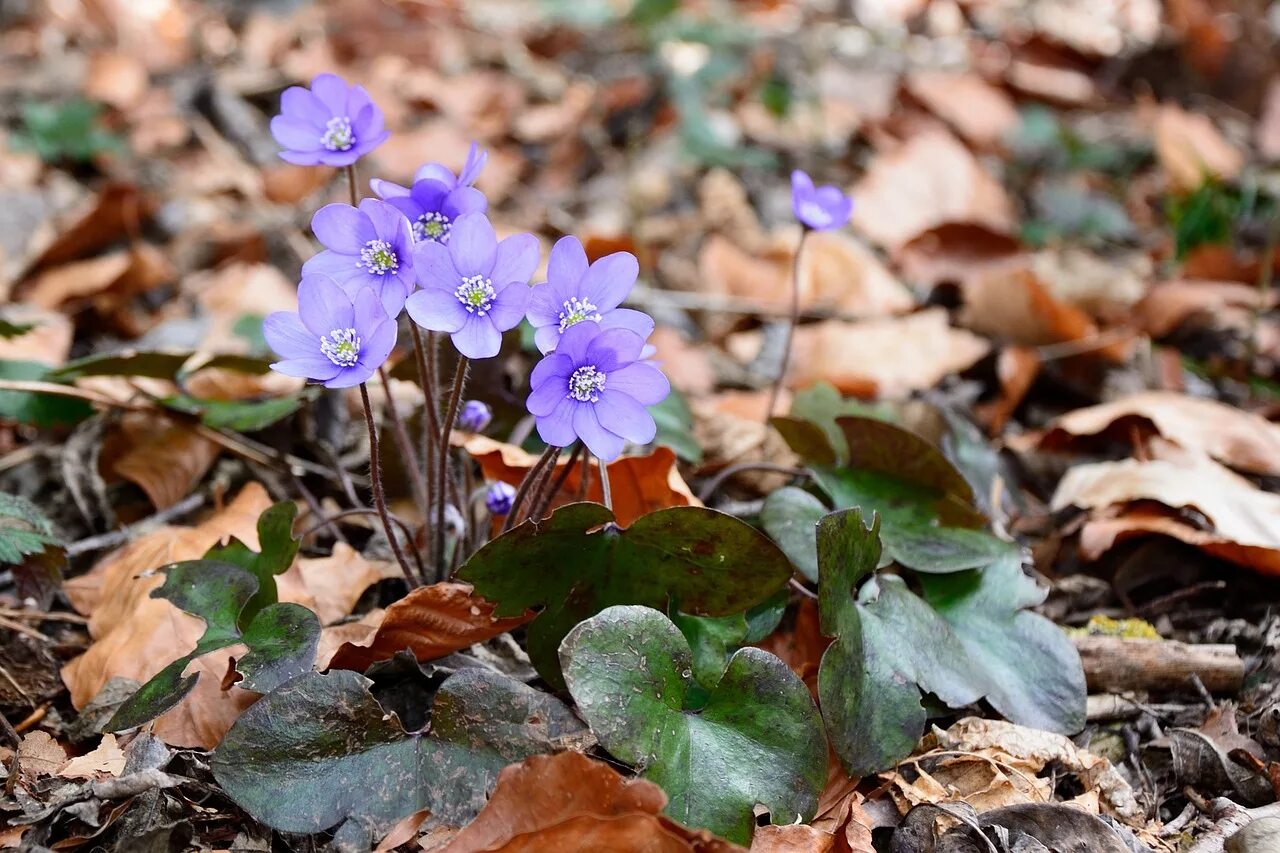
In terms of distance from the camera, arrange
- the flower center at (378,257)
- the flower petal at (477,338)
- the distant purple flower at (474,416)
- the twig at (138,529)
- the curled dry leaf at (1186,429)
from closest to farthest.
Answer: the flower petal at (477,338) → the flower center at (378,257) → the distant purple flower at (474,416) → the twig at (138,529) → the curled dry leaf at (1186,429)

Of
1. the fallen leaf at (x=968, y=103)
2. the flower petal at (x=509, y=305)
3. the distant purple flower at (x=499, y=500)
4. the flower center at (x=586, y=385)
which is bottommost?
the fallen leaf at (x=968, y=103)

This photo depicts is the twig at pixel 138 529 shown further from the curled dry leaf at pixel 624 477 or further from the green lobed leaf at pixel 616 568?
the green lobed leaf at pixel 616 568

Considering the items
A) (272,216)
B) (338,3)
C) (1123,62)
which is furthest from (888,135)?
(338,3)

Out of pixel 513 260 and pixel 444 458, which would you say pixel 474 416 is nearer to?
pixel 444 458

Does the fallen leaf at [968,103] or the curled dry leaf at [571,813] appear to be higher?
the curled dry leaf at [571,813]

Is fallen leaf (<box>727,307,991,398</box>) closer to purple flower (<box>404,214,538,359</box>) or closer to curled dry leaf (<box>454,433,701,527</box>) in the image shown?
curled dry leaf (<box>454,433,701,527</box>)

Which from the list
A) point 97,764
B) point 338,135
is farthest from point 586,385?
point 97,764

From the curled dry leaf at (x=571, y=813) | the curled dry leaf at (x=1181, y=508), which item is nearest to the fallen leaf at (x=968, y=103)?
the curled dry leaf at (x=1181, y=508)
